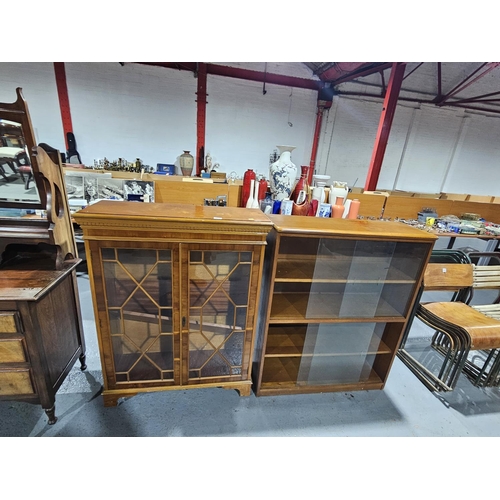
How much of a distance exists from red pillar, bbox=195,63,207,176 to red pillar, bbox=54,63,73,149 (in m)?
2.41

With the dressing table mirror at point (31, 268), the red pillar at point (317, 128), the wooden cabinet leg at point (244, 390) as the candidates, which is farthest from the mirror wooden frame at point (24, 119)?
the red pillar at point (317, 128)

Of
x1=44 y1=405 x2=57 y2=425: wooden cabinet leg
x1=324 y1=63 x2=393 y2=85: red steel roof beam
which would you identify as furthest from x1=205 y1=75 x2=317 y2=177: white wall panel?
x1=44 y1=405 x2=57 y2=425: wooden cabinet leg

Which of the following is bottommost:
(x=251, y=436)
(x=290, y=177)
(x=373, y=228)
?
(x=251, y=436)

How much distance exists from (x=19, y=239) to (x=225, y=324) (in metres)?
1.21

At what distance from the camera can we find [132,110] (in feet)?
16.4

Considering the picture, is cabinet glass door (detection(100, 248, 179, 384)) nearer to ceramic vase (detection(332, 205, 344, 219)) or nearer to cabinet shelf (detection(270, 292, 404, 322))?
cabinet shelf (detection(270, 292, 404, 322))

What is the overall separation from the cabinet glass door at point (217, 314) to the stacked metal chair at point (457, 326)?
1.47 m

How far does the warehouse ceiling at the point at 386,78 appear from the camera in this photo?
5020mm

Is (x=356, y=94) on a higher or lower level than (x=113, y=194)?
higher

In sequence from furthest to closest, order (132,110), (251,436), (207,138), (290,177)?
(207,138)
(132,110)
(290,177)
(251,436)

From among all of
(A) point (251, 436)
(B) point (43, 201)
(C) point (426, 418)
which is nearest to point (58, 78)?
(B) point (43, 201)

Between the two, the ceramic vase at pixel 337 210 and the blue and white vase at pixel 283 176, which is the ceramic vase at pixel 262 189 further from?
the ceramic vase at pixel 337 210

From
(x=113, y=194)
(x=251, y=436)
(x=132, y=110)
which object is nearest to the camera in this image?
(x=251, y=436)

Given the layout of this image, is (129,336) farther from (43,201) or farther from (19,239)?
(43,201)
